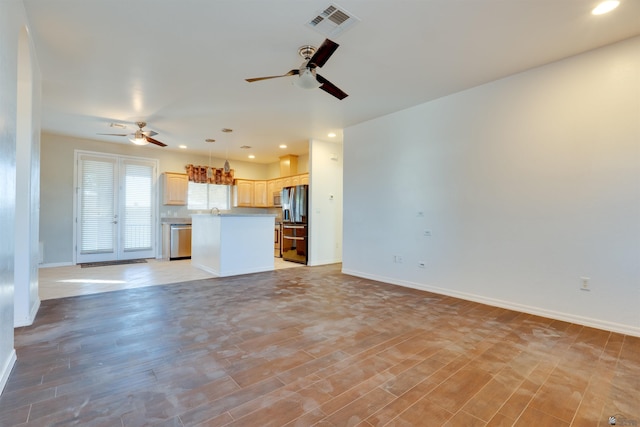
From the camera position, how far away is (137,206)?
24.1 feet

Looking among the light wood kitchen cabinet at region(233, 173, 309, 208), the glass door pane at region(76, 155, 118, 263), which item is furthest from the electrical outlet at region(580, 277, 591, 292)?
the glass door pane at region(76, 155, 118, 263)

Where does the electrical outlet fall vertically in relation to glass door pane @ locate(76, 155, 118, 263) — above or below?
below

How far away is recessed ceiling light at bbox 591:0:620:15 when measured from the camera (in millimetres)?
2335

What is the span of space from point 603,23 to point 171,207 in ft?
28.5

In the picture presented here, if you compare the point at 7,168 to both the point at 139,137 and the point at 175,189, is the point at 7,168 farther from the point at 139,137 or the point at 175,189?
the point at 175,189

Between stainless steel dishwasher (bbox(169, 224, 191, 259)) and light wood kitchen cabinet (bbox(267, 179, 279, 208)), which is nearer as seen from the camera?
stainless steel dishwasher (bbox(169, 224, 191, 259))

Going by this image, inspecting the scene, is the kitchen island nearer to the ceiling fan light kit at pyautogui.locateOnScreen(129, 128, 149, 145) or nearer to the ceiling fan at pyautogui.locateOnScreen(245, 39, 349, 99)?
the ceiling fan light kit at pyautogui.locateOnScreen(129, 128, 149, 145)

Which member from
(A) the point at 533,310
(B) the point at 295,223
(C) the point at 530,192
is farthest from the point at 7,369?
(B) the point at 295,223

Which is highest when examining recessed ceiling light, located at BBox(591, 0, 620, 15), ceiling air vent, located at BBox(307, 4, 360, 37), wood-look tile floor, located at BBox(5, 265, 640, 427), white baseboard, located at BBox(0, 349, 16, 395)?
ceiling air vent, located at BBox(307, 4, 360, 37)

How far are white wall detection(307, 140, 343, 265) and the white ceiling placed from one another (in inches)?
69.7

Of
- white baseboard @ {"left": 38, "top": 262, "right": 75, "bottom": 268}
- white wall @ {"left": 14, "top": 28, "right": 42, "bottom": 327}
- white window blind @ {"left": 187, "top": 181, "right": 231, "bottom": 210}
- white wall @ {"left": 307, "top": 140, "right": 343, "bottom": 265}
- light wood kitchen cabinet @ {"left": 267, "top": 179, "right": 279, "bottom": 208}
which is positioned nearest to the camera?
white wall @ {"left": 14, "top": 28, "right": 42, "bottom": 327}

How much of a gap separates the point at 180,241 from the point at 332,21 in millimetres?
6634

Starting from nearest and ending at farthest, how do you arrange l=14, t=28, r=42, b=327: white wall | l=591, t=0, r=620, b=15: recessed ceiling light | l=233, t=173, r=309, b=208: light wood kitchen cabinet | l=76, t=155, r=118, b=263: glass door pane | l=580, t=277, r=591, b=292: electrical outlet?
l=591, t=0, r=620, b=15: recessed ceiling light, l=14, t=28, r=42, b=327: white wall, l=580, t=277, r=591, b=292: electrical outlet, l=76, t=155, r=118, b=263: glass door pane, l=233, t=173, r=309, b=208: light wood kitchen cabinet

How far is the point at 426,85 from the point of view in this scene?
3859 millimetres
